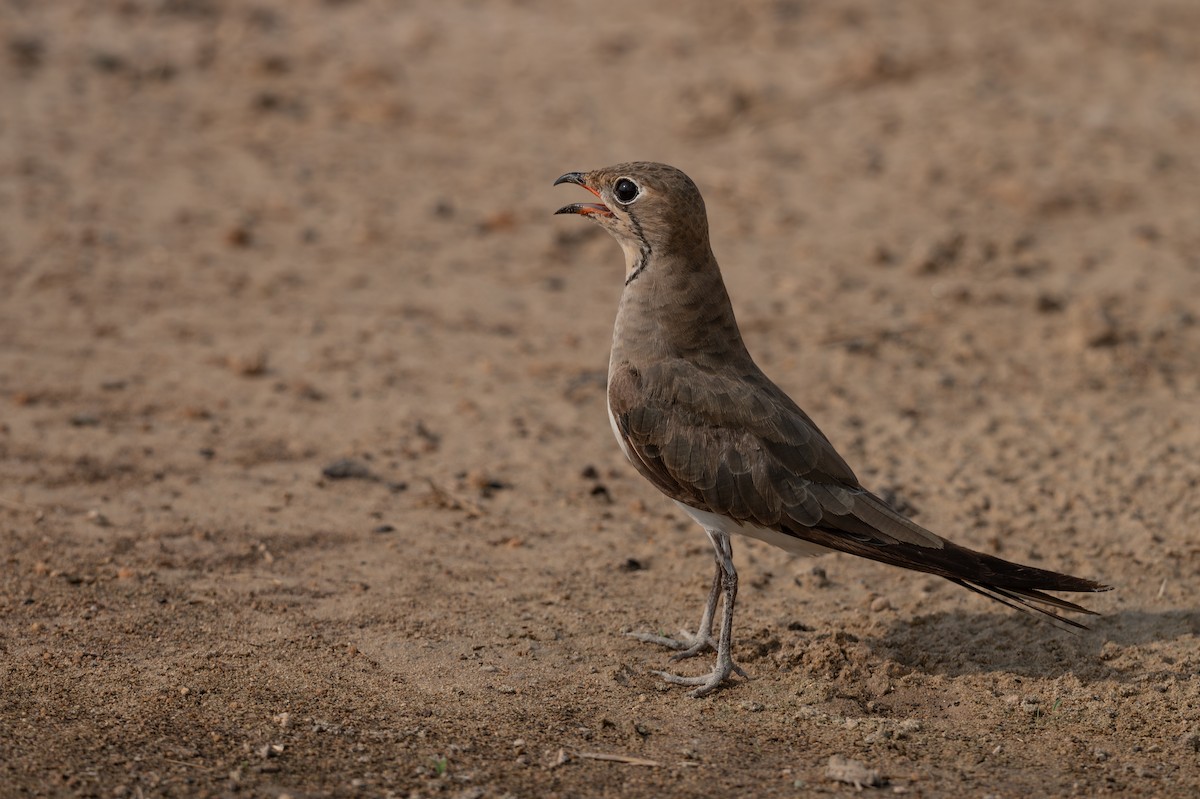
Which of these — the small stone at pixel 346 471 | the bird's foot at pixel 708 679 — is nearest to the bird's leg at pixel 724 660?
the bird's foot at pixel 708 679

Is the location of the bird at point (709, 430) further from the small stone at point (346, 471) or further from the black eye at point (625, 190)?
the small stone at point (346, 471)

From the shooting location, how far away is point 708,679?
5.59m

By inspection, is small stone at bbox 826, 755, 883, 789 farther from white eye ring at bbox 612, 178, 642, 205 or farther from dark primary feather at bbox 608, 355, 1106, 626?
white eye ring at bbox 612, 178, 642, 205

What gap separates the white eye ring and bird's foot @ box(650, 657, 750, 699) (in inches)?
77.7

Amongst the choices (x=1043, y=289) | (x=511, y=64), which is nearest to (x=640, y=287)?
(x=1043, y=289)

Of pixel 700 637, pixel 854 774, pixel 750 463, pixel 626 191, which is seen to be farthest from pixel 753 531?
pixel 626 191

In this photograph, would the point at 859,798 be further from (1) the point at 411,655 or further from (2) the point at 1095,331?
(2) the point at 1095,331

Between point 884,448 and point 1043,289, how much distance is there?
101 inches

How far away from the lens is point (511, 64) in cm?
1338

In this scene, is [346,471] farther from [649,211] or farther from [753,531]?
[753,531]

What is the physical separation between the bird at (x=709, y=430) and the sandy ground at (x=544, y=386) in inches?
21.5

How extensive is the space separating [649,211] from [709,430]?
0.97m

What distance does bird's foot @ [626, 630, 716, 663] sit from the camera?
5.89 metres

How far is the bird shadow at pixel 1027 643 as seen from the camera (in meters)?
5.75
